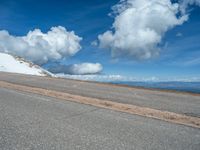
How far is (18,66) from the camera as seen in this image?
8131 centimetres

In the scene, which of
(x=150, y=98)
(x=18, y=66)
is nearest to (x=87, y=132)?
(x=150, y=98)

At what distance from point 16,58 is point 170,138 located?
91730 millimetres

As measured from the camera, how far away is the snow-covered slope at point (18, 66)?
2977 inches

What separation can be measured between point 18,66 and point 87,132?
258 feet

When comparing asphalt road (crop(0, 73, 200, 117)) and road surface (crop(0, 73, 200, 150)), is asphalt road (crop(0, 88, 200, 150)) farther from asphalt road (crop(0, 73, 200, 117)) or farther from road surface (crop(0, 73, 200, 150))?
asphalt road (crop(0, 73, 200, 117))

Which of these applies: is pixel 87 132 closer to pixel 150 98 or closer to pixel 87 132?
pixel 87 132

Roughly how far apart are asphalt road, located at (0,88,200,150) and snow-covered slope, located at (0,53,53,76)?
68246 millimetres

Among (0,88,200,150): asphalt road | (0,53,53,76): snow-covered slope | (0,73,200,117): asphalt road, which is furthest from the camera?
(0,53,53,76): snow-covered slope

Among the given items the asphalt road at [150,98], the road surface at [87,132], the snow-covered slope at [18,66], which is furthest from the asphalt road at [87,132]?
the snow-covered slope at [18,66]

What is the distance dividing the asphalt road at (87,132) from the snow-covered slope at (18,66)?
68246mm

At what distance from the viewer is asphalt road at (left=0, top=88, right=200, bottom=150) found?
231 inches

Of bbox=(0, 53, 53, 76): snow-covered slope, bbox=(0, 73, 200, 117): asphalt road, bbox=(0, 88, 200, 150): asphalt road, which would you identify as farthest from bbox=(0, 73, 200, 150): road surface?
bbox=(0, 53, 53, 76): snow-covered slope

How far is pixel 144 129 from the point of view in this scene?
742 centimetres

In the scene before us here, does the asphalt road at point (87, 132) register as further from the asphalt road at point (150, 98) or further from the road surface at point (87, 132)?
the asphalt road at point (150, 98)
